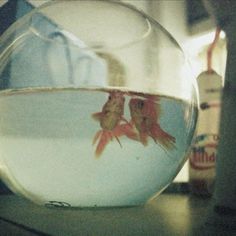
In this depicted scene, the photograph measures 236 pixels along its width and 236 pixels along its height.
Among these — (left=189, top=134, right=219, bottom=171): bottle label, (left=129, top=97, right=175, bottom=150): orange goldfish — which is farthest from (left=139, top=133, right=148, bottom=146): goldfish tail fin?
(left=189, top=134, right=219, bottom=171): bottle label

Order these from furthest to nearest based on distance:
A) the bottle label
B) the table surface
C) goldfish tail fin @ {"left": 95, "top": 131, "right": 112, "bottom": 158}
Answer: the bottle label < goldfish tail fin @ {"left": 95, "top": 131, "right": 112, "bottom": 158} < the table surface

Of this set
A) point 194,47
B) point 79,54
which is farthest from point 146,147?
point 194,47

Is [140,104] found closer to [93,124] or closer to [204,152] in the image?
[93,124]

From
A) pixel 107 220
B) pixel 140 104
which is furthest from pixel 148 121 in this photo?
pixel 107 220

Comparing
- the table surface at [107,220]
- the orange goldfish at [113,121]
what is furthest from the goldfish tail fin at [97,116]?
the table surface at [107,220]

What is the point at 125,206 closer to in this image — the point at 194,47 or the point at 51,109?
the point at 51,109

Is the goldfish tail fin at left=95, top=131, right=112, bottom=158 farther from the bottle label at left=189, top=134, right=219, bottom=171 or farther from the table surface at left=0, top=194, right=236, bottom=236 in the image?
the bottle label at left=189, top=134, right=219, bottom=171

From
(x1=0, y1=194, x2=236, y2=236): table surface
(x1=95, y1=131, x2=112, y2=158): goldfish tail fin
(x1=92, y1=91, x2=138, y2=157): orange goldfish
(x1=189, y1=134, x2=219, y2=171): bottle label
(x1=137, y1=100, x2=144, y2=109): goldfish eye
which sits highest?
(x1=137, y1=100, x2=144, y2=109): goldfish eye
